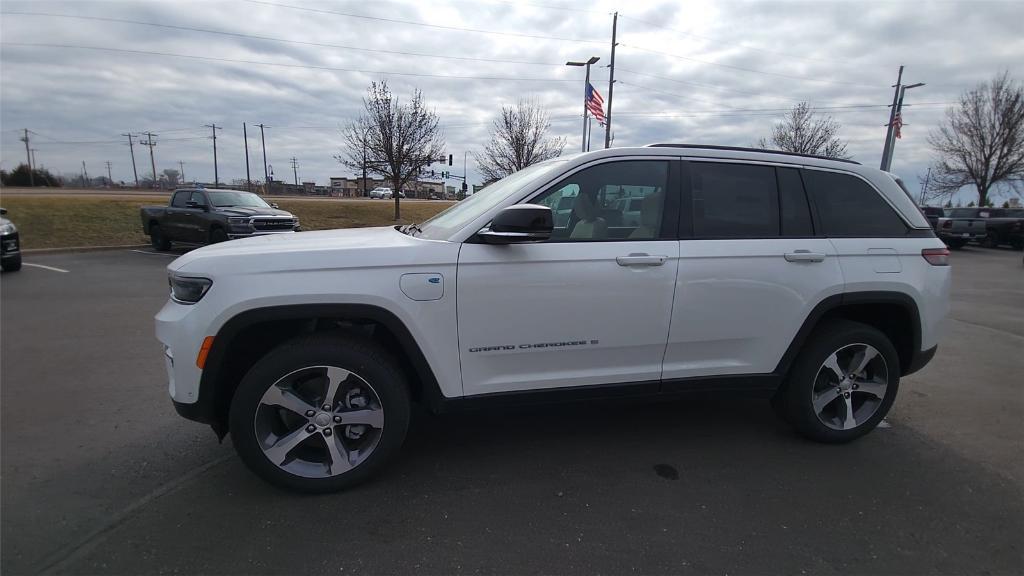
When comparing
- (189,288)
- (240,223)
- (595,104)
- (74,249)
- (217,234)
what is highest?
(595,104)

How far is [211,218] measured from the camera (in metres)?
13.6

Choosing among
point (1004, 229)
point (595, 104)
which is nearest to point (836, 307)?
point (595, 104)

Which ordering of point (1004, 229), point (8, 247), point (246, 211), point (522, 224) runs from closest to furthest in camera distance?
point (522, 224)
point (8, 247)
point (246, 211)
point (1004, 229)

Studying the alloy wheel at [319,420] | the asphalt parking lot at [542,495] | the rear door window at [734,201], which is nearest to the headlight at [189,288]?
the alloy wheel at [319,420]

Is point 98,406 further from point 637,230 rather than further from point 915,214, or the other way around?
point 915,214

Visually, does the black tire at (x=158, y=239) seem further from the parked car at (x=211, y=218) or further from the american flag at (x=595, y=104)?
the american flag at (x=595, y=104)

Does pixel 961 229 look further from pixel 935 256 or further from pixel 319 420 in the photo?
pixel 319 420

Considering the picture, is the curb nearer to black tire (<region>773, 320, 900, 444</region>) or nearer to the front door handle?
the front door handle

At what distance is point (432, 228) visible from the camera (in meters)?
3.14

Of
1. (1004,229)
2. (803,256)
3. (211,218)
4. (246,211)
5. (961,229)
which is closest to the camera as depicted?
(803,256)

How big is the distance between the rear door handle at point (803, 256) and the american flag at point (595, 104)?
1933cm

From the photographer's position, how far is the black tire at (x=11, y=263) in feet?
32.4

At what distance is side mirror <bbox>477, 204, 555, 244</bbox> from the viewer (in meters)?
2.50

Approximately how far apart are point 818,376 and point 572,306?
182 cm
